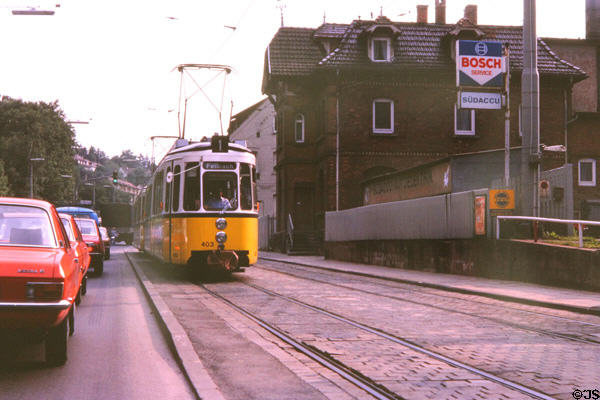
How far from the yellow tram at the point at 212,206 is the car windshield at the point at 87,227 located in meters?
3.44

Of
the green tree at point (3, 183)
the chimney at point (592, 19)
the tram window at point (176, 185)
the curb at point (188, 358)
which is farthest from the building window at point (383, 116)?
the green tree at point (3, 183)

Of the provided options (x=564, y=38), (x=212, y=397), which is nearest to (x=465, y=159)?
(x=212, y=397)

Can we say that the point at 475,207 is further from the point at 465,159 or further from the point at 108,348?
the point at 108,348

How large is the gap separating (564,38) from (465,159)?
1074 inches

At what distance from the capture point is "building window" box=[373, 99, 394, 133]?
38250 mm

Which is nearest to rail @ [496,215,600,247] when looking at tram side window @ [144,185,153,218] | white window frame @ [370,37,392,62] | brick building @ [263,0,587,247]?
tram side window @ [144,185,153,218]

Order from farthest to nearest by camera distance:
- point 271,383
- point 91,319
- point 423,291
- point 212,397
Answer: point 423,291 → point 91,319 → point 271,383 → point 212,397

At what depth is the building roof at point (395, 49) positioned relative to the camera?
38.3 metres

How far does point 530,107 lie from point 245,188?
682 cm

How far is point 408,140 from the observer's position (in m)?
38.1

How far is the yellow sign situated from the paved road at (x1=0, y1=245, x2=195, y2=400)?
10.1 m

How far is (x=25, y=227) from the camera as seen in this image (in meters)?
8.00

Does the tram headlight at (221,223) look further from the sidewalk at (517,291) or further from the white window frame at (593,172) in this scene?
the white window frame at (593,172)

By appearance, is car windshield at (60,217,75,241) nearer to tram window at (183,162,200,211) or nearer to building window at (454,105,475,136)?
tram window at (183,162,200,211)
